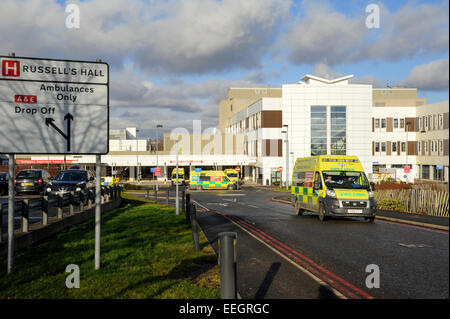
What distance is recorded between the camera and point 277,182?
61406mm

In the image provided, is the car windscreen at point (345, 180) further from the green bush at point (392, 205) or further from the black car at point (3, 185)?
the black car at point (3, 185)

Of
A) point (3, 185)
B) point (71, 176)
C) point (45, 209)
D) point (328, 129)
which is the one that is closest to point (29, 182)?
point (3, 185)

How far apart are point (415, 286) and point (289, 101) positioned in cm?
5800

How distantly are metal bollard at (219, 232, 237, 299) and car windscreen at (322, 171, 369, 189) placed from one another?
1146 centimetres

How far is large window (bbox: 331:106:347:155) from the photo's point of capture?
6275 cm

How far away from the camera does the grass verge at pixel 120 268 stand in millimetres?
6002

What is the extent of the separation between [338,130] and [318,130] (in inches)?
123

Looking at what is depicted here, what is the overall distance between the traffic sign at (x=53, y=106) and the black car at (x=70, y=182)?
34.1 ft

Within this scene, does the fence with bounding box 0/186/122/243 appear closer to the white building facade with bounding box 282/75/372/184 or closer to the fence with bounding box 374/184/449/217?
the fence with bounding box 374/184/449/217

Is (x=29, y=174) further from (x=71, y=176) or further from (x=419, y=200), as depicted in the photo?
(x=419, y=200)

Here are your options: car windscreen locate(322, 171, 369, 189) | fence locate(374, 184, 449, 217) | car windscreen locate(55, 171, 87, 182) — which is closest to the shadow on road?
car windscreen locate(322, 171, 369, 189)
